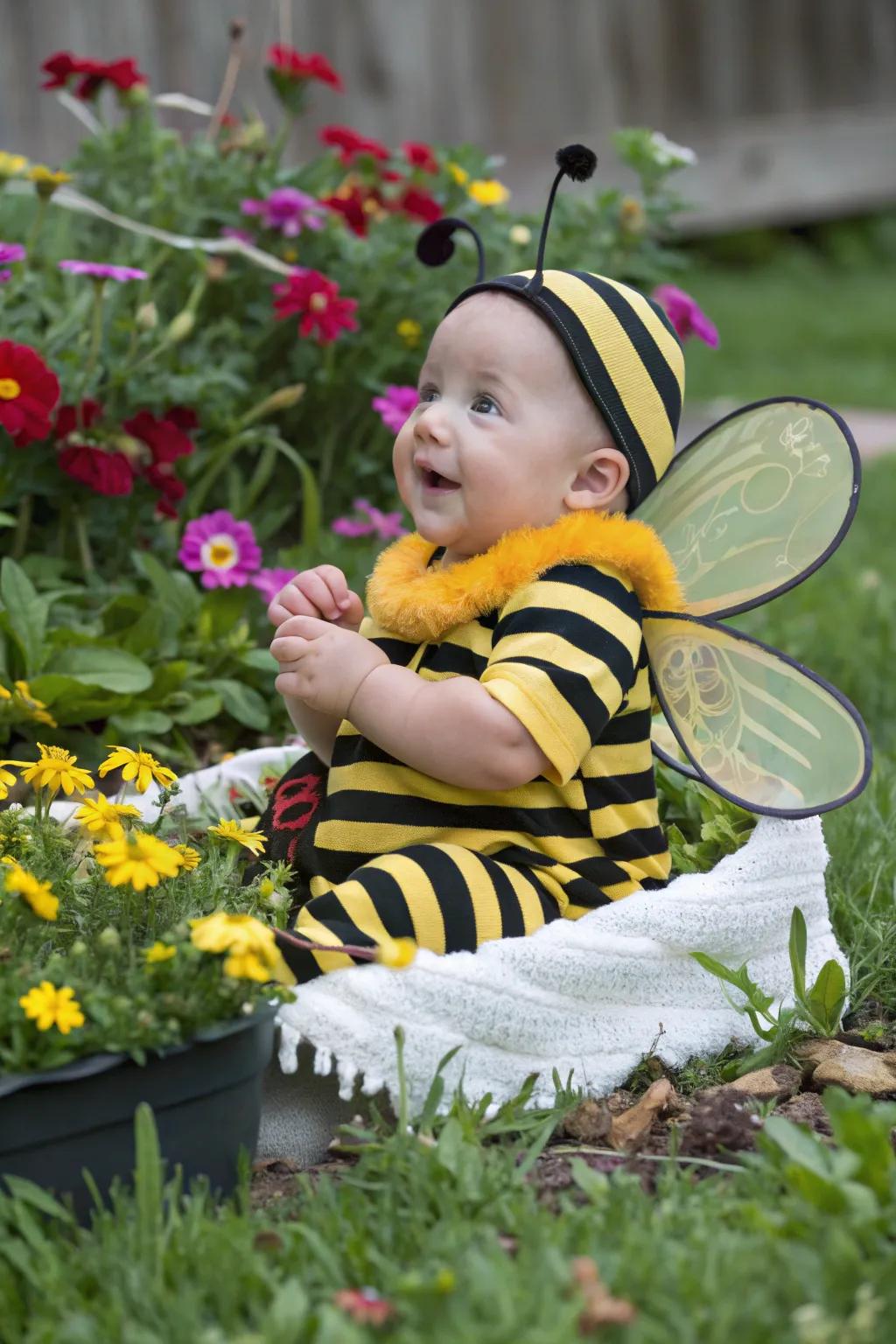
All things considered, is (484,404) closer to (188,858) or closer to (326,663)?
(326,663)

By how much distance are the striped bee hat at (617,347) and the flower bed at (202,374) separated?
3.24 feet

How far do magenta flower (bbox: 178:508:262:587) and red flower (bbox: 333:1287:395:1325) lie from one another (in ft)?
6.47

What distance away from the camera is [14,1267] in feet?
5.20

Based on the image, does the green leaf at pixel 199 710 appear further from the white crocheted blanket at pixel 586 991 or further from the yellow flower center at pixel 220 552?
the white crocheted blanket at pixel 586 991

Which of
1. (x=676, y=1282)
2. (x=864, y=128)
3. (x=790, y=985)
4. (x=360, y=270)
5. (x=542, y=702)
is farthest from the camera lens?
(x=864, y=128)

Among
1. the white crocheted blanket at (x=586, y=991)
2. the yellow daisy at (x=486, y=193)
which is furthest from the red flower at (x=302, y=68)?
the white crocheted blanket at (x=586, y=991)

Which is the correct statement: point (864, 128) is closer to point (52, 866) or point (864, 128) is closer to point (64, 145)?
point (64, 145)

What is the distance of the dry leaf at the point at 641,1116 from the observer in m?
1.94

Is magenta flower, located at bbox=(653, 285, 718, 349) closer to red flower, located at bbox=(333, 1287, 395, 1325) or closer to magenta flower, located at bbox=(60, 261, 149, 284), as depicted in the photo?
magenta flower, located at bbox=(60, 261, 149, 284)

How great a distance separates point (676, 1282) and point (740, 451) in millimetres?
1328

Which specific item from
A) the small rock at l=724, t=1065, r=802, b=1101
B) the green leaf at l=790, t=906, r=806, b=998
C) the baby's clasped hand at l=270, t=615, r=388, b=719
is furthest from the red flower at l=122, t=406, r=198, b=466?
the small rock at l=724, t=1065, r=802, b=1101

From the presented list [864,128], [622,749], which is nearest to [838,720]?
[622,749]

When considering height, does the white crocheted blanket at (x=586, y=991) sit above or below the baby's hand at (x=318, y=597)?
below

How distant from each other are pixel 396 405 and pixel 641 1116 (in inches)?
73.6
